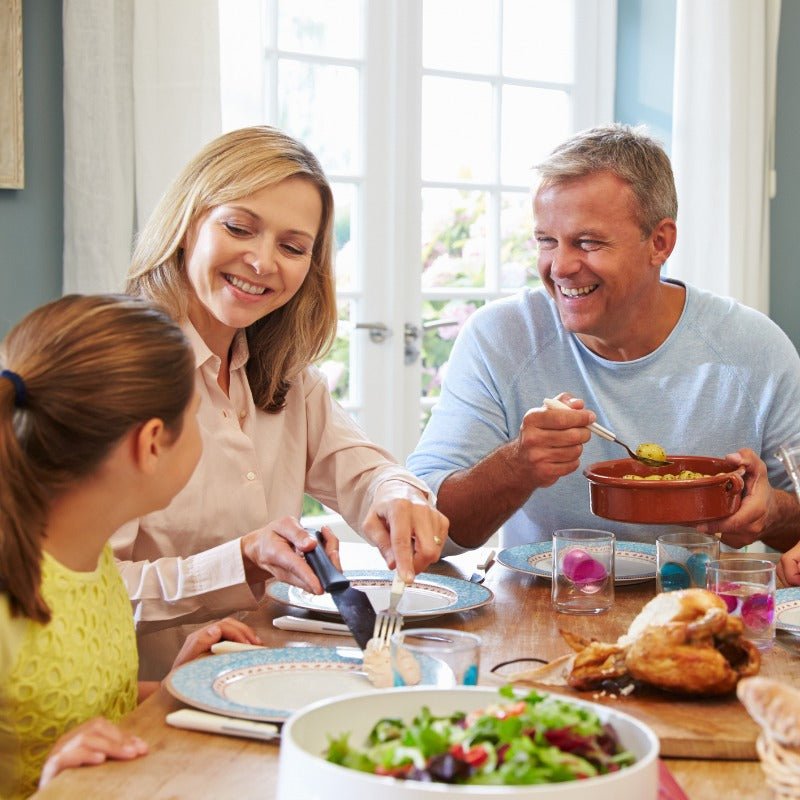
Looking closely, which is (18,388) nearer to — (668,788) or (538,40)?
(668,788)

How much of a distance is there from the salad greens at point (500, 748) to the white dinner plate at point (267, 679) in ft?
1.06

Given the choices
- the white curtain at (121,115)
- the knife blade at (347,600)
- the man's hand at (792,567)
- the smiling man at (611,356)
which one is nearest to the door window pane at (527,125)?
the white curtain at (121,115)

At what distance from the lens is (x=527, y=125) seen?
421 centimetres

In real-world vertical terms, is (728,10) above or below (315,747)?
above

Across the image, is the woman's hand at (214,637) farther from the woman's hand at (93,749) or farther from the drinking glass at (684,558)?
the drinking glass at (684,558)

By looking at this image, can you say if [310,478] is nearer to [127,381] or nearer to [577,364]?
[577,364]

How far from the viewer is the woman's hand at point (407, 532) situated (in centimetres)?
165

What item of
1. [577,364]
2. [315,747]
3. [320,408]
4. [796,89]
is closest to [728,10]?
[796,89]

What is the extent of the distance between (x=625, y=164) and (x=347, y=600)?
121cm

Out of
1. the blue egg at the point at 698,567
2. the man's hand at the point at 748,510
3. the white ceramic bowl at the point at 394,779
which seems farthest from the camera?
the man's hand at the point at 748,510

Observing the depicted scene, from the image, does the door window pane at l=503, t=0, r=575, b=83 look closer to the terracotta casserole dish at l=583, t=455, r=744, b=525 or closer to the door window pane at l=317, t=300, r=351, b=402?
the door window pane at l=317, t=300, r=351, b=402

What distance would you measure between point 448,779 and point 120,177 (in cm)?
238

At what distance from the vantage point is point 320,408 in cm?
211

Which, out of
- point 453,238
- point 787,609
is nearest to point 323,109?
point 453,238
